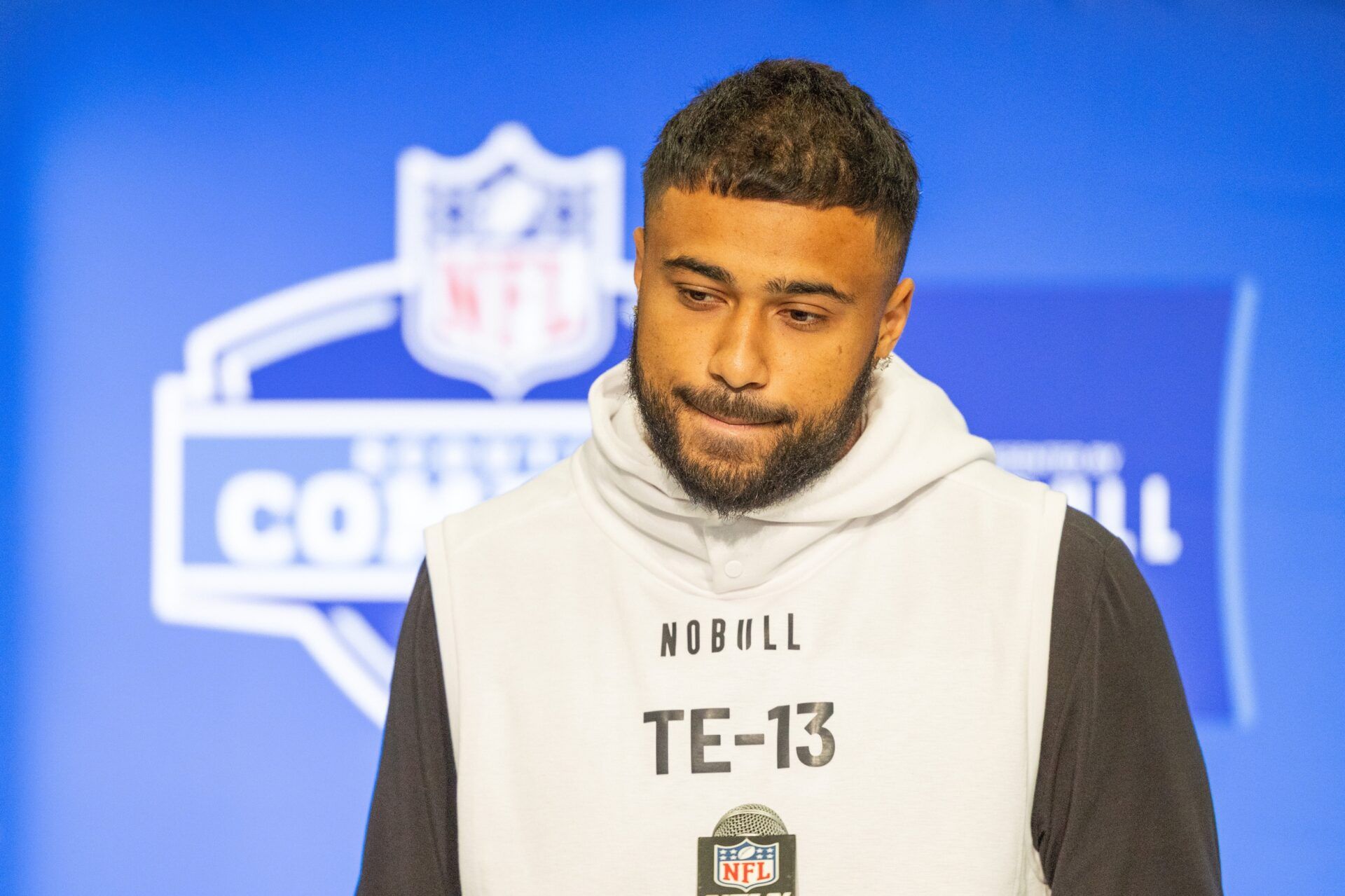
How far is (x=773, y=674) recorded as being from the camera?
1209 millimetres

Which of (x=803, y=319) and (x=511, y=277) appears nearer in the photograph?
(x=803, y=319)

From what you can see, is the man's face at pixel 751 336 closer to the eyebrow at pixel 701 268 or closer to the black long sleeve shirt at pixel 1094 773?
the eyebrow at pixel 701 268

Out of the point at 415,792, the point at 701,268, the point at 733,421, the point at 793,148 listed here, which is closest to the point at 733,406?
the point at 733,421

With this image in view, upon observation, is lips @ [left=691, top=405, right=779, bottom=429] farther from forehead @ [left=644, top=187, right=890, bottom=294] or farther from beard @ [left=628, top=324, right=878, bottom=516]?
forehead @ [left=644, top=187, right=890, bottom=294]

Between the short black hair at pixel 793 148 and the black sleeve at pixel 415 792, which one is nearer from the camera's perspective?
the short black hair at pixel 793 148

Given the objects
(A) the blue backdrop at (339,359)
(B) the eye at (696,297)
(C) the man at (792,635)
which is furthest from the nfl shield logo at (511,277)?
(B) the eye at (696,297)

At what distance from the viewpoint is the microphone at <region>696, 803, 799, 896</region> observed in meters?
1.16

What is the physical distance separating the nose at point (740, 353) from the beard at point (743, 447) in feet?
0.06

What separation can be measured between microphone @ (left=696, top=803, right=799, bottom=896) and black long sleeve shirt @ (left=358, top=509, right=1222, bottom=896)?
A: 0.23 metres

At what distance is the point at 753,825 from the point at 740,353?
41 centimetres

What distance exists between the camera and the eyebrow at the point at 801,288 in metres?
1.12

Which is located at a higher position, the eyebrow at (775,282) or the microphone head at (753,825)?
the eyebrow at (775,282)

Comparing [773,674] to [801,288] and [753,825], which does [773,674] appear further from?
[801,288]

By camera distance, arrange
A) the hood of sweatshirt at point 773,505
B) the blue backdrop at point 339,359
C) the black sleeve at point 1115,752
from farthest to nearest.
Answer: the blue backdrop at point 339,359
the hood of sweatshirt at point 773,505
the black sleeve at point 1115,752
